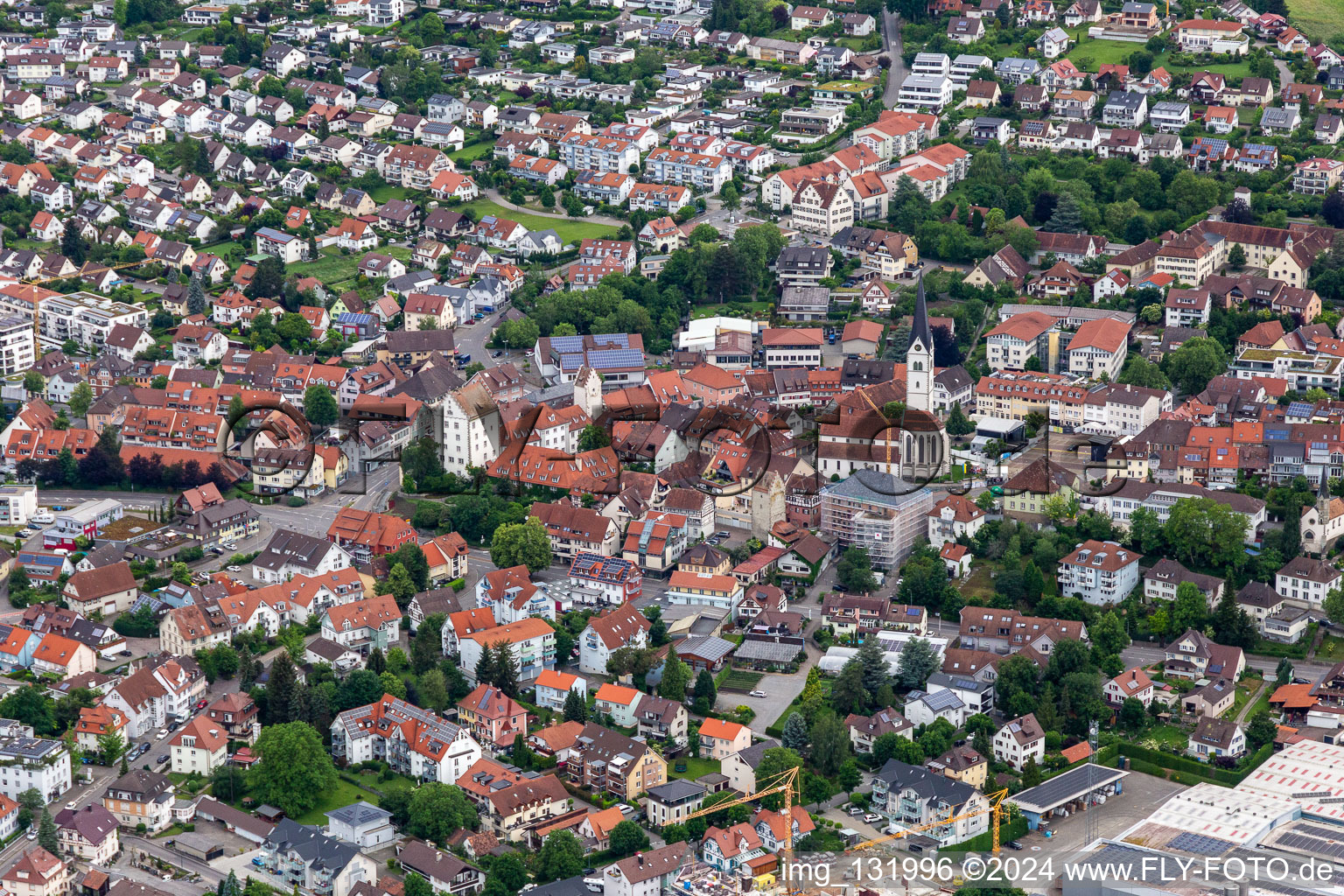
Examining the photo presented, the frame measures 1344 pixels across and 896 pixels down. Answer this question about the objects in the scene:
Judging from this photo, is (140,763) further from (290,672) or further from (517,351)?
(517,351)

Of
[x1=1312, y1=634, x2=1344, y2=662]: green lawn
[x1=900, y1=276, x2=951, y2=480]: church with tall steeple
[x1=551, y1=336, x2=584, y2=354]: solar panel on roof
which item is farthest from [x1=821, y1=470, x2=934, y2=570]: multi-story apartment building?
[x1=551, y1=336, x2=584, y2=354]: solar panel on roof

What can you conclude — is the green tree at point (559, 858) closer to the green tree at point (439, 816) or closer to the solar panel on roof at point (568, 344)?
the green tree at point (439, 816)

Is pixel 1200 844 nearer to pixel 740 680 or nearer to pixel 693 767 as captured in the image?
pixel 693 767

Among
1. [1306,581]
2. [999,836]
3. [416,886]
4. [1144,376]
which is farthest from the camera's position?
[1144,376]

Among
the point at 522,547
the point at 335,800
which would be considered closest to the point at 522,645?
the point at 522,547

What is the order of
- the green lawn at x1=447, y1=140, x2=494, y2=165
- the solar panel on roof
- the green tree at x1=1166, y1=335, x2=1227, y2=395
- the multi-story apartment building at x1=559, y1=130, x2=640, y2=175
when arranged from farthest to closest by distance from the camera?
the green lawn at x1=447, y1=140, x2=494, y2=165 → the multi-story apartment building at x1=559, y1=130, x2=640, y2=175 → the solar panel on roof → the green tree at x1=1166, y1=335, x2=1227, y2=395

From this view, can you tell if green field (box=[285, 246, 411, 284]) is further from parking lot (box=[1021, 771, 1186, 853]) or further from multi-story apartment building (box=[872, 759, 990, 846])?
parking lot (box=[1021, 771, 1186, 853])
